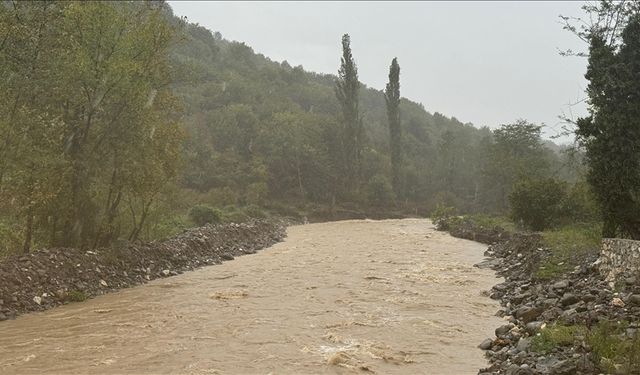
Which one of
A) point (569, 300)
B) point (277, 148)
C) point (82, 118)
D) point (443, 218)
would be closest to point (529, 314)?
point (569, 300)

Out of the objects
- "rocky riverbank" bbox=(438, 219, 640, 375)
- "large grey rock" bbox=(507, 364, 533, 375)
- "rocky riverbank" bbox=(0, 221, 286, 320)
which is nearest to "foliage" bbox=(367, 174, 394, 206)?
"rocky riverbank" bbox=(0, 221, 286, 320)

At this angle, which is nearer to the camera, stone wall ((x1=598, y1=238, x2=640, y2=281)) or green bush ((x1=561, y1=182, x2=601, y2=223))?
stone wall ((x1=598, y1=238, x2=640, y2=281))

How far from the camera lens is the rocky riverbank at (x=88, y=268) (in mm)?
14344

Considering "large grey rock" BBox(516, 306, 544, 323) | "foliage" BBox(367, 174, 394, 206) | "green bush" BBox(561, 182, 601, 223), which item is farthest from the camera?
"foliage" BBox(367, 174, 394, 206)

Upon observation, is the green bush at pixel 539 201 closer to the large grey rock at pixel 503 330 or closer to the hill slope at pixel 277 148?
the large grey rock at pixel 503 330

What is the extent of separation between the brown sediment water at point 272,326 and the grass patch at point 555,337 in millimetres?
1144

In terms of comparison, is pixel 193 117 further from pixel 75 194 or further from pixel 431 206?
pixel 75 194

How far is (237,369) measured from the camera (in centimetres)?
955

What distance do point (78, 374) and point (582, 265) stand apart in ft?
47.5

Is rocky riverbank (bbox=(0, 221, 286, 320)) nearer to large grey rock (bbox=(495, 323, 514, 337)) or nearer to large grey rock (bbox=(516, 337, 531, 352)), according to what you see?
large grey rock (bbox=(495, 323, 514, 337))

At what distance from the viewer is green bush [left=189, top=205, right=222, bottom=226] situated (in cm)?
3666

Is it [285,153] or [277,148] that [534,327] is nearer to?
[277,148]

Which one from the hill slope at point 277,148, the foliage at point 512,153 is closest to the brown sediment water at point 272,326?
the hill slope at point 277,148

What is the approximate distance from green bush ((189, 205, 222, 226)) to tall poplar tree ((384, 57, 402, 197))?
40.8 metres
